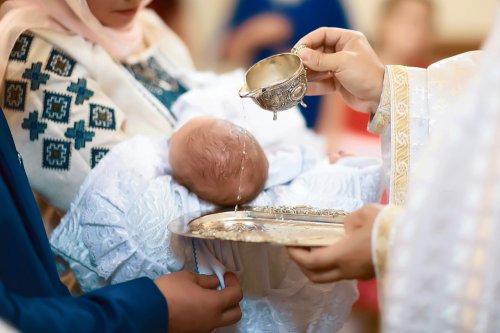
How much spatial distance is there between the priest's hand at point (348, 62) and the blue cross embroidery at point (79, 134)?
51 centimetres

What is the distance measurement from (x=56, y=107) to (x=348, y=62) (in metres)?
0.66

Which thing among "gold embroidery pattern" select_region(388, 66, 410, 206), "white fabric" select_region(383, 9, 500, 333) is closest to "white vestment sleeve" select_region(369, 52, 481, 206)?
"gold embroidery pattern" select_region(388, 66, 410, 206)

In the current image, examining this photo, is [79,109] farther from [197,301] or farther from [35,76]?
[197,301]

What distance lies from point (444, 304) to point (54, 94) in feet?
3.38

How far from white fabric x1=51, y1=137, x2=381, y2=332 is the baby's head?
35mm

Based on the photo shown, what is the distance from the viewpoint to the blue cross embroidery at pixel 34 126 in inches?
61.1

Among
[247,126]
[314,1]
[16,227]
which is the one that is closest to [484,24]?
[314,1]

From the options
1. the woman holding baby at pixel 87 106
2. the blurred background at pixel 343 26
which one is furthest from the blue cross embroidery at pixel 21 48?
the blurred background at pixel 343 26

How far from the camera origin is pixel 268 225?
51.9 inches

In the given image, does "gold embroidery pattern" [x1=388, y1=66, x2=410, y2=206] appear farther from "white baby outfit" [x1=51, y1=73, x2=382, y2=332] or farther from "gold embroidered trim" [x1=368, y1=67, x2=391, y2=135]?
"white baby outfit" [x1=51, y1=73, x2=382, y2=332]

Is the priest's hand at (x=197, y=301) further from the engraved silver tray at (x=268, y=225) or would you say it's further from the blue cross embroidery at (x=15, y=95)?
the blue cross embroidery at (x=15, y=95)

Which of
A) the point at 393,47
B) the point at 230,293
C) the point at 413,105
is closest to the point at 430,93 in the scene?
the point at 413,105

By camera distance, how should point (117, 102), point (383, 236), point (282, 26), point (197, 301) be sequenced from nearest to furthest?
point (383, 236) → point (197, 301) → point (117, 102) → point (282, 26)

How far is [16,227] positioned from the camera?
4.03 ft
